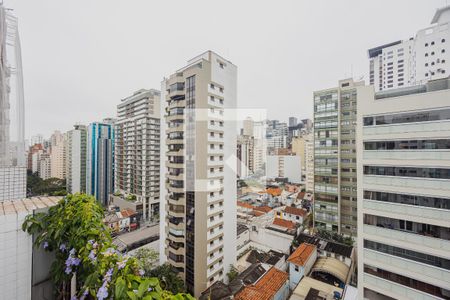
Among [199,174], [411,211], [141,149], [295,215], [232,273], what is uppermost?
[141,149]

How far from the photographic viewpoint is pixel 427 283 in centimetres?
554

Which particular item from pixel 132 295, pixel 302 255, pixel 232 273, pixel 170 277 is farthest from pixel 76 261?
pixel 302 255

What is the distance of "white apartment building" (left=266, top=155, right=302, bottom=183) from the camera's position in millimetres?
47562

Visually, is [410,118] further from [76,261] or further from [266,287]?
[266,287]

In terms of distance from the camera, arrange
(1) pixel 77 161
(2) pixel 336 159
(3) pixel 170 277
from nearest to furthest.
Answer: (3) pixel 170 277
(2) pixel 336 159
(1) pixel 77 161

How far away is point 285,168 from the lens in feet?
159

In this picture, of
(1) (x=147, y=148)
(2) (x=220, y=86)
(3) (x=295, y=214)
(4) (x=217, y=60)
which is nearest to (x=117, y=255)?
(2) (x=220, y=86)

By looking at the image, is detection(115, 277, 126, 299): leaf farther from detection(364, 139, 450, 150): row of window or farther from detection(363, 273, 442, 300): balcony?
detection(363, 273, 442, 300): balcony

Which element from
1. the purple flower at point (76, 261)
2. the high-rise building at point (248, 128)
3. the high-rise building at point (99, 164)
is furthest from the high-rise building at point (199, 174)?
the high-rise building at point (248, 128)

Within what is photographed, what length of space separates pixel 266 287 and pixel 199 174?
6872mm

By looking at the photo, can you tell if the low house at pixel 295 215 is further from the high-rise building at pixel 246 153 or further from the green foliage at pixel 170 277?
the high-rise building at pixel 246 153

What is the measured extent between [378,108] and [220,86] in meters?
9.18

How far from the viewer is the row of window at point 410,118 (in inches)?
217

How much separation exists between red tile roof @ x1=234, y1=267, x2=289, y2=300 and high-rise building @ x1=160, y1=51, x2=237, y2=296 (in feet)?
10.5
